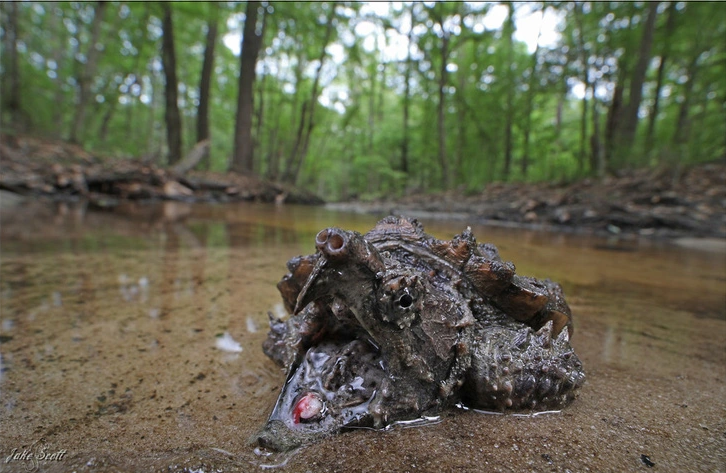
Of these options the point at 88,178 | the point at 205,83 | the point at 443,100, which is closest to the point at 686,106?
the point at 443,100

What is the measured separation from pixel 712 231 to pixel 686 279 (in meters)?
4.37

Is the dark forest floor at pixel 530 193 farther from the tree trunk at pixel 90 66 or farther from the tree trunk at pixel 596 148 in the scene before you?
the tree trunk at pixel 90 66

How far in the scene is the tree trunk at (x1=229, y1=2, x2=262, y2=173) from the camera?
12.8 m

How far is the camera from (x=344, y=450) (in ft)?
2.71

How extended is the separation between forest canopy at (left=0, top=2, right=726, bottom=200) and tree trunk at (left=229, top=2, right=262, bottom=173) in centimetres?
4

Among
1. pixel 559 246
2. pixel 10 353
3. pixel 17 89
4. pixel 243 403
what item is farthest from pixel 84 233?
pixel 17 89

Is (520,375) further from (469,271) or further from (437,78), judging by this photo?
(437,78)

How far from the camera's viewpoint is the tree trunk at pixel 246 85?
12.8 m

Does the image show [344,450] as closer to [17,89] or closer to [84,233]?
[84,233]

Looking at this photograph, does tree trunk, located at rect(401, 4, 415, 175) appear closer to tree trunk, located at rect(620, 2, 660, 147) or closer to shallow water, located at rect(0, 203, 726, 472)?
tree trunk, located at rect(620, 2, 660, 147)

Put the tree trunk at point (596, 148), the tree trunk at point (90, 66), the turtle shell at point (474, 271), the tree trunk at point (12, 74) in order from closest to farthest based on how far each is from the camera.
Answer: the turtle shell at point (474, 271), the tree trunk at point (596, 148), the tree trunk at point (90, 66), the tree trunk at point (12, 74)

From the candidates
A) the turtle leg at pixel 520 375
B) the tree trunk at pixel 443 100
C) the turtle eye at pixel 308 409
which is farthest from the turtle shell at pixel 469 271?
the tree trunk at pixel 443 100

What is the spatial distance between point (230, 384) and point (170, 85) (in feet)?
48.7

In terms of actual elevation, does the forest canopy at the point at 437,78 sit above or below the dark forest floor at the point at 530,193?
above
